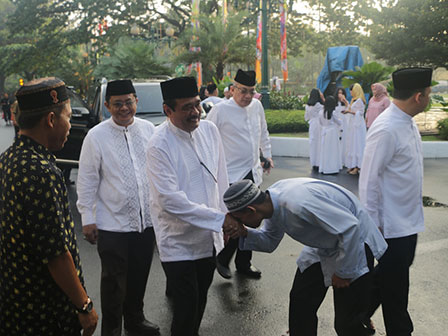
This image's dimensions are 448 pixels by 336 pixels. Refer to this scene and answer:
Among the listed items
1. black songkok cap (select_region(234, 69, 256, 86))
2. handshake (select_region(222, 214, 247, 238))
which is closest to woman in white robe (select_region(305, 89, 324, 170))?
black songkok cap (select_region(234, 69, 256, 86))

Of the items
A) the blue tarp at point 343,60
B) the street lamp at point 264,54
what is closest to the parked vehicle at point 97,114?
the blue tarp at point 343,60

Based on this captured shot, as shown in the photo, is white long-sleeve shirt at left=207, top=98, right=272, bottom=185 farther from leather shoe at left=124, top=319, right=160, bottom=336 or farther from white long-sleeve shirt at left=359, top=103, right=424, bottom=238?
white long-sleeve shirt at left=359, top=103, right=424, bottom=238

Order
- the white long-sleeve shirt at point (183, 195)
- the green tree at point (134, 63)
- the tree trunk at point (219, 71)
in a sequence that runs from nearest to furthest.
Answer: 1. the white long-sleeve shirt at point (183, 195)
2. the green tree at point (134, 63)
3. the tree trunk at point (219, 71)

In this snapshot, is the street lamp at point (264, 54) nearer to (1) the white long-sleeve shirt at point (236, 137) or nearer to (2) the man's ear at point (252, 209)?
(1) the white long-sleeve shirt at point (236, 137)

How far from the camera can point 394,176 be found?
345 cm

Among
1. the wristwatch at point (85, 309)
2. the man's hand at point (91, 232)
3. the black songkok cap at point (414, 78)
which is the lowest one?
the man's hand at point (91, 232)

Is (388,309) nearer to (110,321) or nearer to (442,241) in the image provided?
(110,321)

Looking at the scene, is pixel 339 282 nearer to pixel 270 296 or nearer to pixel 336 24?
pixel 270 296

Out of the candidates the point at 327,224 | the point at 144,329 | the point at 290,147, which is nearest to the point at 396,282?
the point at 327,224

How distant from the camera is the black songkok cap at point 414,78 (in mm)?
3426

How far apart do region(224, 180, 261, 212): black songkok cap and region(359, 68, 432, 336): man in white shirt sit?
3.58 feet

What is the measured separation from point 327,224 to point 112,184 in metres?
1.75

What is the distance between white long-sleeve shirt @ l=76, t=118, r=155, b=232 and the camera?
3.74m

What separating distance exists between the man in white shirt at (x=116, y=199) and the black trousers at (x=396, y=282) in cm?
176
